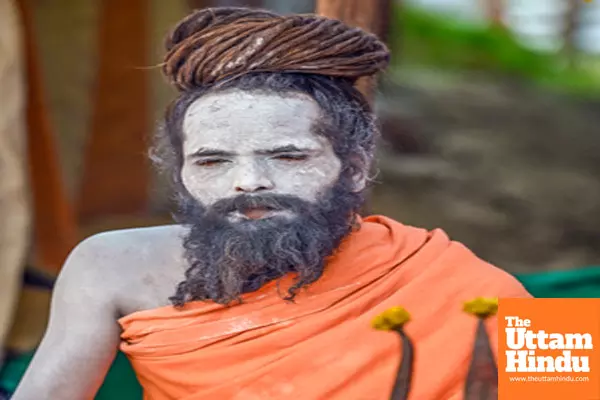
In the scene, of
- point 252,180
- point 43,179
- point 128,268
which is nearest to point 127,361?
point 128,268

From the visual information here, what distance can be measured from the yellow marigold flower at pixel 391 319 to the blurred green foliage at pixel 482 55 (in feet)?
29.5

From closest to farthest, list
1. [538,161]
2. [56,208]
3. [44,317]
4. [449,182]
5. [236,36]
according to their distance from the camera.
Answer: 1. [236,36]
2. [44,317]
3. [56,208]
4. [449,182]
5. [538,161]

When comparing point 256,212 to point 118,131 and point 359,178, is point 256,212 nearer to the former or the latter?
point 359,178

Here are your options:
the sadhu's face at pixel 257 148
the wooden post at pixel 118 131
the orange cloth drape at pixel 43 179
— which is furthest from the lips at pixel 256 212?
the wooden post at pixel 118 131

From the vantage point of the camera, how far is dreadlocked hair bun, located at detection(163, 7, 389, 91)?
211 centimetres

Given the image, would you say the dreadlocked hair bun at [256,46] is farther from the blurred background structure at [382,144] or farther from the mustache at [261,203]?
the blurred background structure at [382,144]

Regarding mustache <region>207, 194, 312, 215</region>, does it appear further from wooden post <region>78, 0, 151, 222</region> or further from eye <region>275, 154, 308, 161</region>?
wooden post <region>78, 0, 151, 222</region>

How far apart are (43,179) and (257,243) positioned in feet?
10.4

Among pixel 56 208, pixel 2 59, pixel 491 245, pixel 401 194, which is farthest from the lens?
pixel 401 194

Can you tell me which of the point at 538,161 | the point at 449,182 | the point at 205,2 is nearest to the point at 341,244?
the point at 205,2

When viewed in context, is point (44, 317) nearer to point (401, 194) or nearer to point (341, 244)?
point (341, 244)

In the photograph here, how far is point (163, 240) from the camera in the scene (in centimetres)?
233

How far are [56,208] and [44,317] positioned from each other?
1304 mm

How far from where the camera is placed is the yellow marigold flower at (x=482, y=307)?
2123 millimetres
